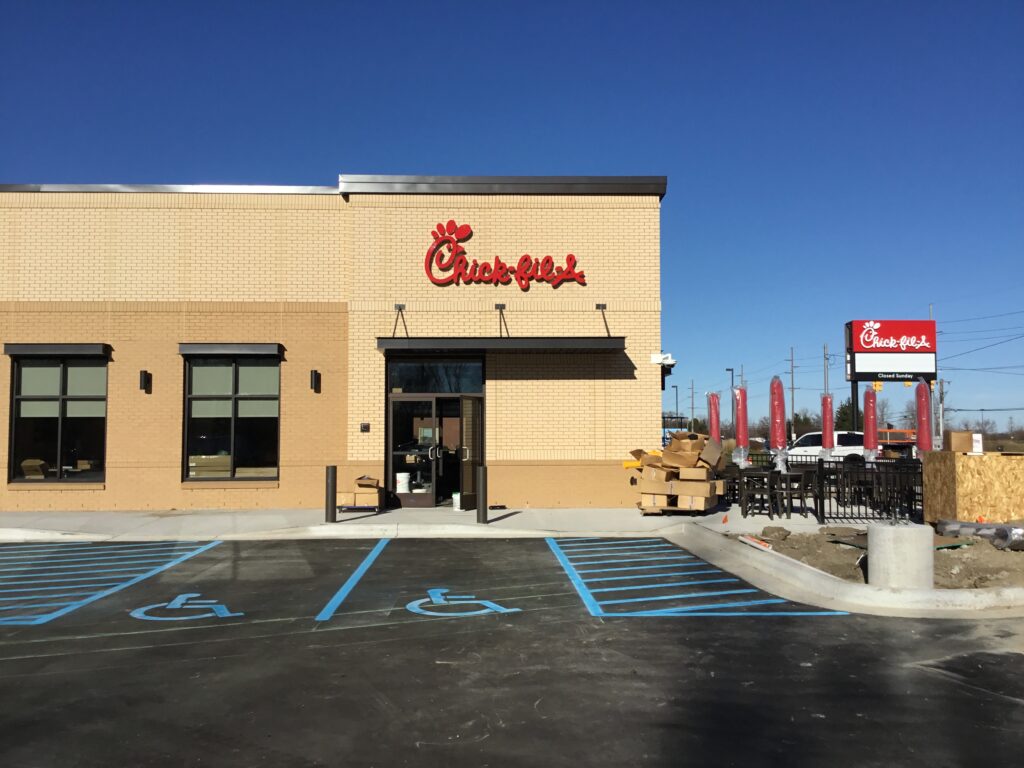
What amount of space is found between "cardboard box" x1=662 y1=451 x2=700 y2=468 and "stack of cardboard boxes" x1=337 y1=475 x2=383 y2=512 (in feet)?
20.0

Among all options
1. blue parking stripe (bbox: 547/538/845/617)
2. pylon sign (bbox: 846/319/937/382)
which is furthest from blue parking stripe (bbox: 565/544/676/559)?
pylon sign (bbox: 846/319/937/382)

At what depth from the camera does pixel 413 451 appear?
1686cm

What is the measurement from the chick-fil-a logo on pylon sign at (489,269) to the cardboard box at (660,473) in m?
4.54

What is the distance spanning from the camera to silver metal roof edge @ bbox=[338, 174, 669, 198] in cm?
1697

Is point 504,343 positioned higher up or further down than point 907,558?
higher up

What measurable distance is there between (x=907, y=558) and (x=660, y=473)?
6.98 meters

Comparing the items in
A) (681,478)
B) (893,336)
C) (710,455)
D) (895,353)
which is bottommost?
(681,478)

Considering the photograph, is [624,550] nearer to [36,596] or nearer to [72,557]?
[36,596]

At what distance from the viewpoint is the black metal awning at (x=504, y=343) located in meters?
15.9

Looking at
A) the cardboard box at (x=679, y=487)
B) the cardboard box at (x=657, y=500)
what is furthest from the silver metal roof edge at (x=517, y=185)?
the cardboard box at (x=657, y=500)

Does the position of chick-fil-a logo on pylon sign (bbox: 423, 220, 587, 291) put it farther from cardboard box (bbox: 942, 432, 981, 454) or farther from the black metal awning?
cardboard box (bbox: 942, 432, 981, 454)

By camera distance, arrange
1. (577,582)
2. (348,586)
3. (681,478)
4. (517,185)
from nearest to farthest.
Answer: (348,586), (577,582), (681,478), (517,185)

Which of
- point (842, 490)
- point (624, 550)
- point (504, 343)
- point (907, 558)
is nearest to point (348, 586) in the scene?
point (624, 550)

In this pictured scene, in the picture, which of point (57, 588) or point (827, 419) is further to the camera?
point (827, 419)
